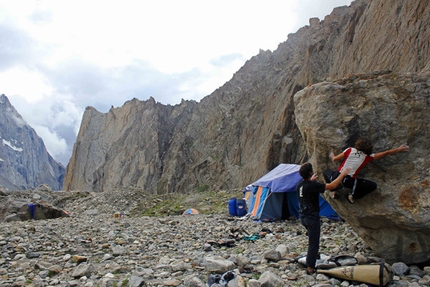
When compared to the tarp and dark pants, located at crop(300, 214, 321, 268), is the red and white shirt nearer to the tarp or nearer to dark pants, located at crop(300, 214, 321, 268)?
dark pants, located at crop(300, 214, 321, 268)

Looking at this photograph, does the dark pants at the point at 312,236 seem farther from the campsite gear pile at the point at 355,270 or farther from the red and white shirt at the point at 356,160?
the red and white shirt at the point at 356,160

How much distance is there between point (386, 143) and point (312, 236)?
2.25 m

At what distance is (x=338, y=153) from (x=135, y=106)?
88647mm

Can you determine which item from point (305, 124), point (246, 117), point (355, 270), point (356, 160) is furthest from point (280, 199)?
point (246, 117)

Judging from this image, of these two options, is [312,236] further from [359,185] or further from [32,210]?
[32,210]

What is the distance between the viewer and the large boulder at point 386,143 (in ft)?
19.8

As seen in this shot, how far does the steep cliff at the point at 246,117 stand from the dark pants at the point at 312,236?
77.3ft

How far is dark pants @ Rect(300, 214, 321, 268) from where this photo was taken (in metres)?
6.01

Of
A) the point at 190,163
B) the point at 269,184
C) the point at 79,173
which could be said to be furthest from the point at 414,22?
the point at 79,173

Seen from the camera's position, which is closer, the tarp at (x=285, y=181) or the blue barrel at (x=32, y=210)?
the tarp at (x=285, y=181)

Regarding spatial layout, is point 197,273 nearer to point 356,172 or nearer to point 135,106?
point 356,172

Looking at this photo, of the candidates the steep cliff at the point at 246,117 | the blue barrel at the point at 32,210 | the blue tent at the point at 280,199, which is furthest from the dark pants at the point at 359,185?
the steep cliff at the point at 246,117

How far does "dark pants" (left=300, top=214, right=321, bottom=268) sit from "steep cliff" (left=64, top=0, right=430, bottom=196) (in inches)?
928

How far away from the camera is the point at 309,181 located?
622 centimetres
